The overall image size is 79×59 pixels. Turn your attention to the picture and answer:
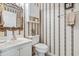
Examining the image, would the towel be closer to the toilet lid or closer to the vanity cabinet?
the toilet lid

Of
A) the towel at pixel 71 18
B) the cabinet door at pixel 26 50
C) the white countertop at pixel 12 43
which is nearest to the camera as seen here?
the white countertop at pixel 12 43

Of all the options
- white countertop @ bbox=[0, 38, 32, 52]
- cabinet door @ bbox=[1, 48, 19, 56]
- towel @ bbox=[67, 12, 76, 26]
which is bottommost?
cabinet door @ bbox=[1, 48, 19, 56]

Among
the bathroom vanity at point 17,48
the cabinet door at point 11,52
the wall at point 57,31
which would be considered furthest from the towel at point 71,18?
the cabinet door at point 11,52

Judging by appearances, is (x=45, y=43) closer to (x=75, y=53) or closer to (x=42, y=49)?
(x=42, y=49)

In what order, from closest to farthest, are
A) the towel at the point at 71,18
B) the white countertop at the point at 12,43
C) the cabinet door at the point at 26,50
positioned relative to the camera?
the white countertop at the point at 12,43, the cabinet door at the point at 26,50, the towel at the point at 71,18

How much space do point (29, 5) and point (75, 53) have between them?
3.43ft

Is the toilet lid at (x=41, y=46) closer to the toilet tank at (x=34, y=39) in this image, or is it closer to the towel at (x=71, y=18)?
the toilet tank at (x=34, y=39)

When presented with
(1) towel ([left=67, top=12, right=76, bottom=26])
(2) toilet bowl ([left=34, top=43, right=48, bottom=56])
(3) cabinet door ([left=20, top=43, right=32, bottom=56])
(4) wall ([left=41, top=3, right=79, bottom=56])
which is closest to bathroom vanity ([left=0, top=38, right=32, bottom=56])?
(3) cabinet door ([left=20, top=43, right=32, bottom=56])

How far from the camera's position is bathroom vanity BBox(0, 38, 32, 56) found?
141 cm

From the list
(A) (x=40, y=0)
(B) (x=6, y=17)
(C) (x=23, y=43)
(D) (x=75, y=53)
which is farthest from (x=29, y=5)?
(D) (x=75, y=53)

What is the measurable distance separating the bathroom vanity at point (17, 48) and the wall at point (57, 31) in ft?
0.89

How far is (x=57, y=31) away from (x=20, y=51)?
697 millimetres

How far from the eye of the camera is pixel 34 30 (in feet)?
5.34

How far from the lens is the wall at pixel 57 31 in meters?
1.67
